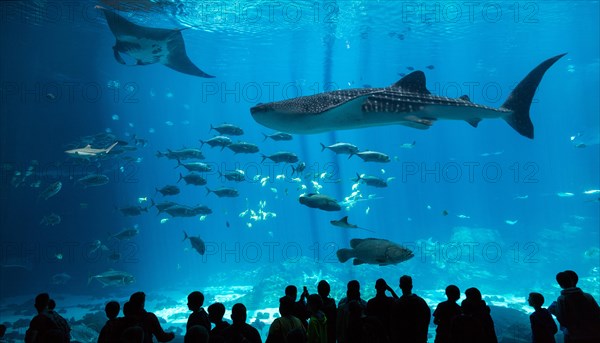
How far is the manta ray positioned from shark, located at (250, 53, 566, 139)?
4687 millimetres

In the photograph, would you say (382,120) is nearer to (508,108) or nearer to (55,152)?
(508,108)

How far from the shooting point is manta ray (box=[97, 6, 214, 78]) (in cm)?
839

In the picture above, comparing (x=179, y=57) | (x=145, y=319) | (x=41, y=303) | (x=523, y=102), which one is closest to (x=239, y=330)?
(x=145, y=319)

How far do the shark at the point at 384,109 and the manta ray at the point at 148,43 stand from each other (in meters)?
4.69

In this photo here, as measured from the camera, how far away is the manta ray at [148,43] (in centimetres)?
839

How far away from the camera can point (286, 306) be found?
3264mm

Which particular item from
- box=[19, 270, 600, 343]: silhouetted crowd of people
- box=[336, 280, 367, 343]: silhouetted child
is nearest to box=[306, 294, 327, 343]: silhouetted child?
box=[19, 270, 600, 343]: silhouetted crowd of people

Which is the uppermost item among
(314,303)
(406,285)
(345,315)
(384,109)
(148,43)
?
(148,43)

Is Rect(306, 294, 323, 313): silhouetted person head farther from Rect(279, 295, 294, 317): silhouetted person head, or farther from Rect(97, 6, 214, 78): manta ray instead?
Rect(97, 6, 214, 78): manta ray

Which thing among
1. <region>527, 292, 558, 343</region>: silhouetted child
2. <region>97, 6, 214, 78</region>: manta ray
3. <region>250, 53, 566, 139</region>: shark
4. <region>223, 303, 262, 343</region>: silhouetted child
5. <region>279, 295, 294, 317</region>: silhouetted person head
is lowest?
<region>527, 292, 558, 343</region>: silhouetted child

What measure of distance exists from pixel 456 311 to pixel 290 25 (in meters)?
19.6

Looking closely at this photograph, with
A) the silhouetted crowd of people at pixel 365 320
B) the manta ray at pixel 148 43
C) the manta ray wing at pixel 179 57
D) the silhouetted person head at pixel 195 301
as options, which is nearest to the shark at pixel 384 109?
the silhouetted crowd of people at pixel 365 320

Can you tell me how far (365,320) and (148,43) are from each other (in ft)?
28.4

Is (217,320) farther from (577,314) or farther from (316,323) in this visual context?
(577,314)
